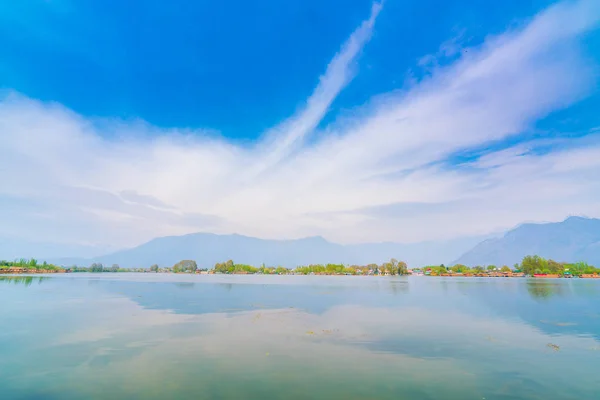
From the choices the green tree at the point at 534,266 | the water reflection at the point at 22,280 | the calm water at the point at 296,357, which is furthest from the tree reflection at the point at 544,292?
the green tree at the point at 534,266

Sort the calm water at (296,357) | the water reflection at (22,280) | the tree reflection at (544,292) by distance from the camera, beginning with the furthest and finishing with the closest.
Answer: the water reflection at (22,280)
the tree reflection at (544,292)
the calm water at (296,357)

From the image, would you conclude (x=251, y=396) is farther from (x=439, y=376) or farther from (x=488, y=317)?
(x=488, y=317)

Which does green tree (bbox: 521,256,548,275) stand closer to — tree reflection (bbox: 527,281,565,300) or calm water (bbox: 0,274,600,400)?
tree reflection (bbox: 527,281,565,300)

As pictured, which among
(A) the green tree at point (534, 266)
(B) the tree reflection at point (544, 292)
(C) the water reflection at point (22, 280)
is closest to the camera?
(B) the tree reflection at point (544, 292)

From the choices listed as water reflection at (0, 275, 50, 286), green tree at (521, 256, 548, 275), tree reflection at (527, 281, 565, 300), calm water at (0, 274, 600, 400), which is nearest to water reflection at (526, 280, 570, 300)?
tree reflection at (527, 281, 565, 300)

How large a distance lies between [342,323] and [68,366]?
74.6 ft

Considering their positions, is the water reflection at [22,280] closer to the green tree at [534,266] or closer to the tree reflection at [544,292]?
the tree reflection at [544,292]

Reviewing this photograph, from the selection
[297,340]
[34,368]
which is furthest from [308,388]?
[34,368]

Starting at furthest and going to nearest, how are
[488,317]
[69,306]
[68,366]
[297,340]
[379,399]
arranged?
[69,306] → [488,317] → [297,340] → [68,366] → [379,399]

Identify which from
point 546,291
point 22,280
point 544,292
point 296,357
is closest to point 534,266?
point 546,291

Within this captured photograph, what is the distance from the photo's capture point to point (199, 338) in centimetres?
2558

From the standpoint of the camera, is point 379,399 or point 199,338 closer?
point 379,399

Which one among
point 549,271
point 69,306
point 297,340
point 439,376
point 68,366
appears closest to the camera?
point 439,376

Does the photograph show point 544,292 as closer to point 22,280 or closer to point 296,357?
point 296,357
